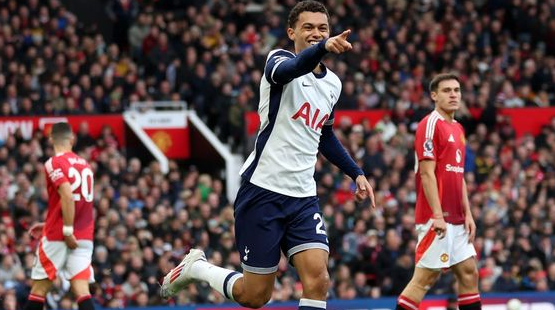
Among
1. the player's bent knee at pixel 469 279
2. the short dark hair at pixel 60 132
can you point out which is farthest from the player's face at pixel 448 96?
the short dark hair at pixel 60 132

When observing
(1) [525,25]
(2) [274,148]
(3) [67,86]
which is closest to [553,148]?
(1) [525,25]

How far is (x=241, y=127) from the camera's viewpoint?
896 inches

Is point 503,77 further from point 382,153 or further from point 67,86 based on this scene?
point 67,86

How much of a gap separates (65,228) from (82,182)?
0.51 meters

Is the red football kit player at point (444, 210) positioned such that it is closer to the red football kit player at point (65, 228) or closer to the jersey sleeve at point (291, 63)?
the jersey sleeve at point (291, 63)

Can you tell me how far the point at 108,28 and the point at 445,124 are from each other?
1504 cm

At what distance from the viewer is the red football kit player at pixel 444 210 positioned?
11.4 meters

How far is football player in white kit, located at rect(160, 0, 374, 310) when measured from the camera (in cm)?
916

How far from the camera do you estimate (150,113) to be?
2259 centimetres

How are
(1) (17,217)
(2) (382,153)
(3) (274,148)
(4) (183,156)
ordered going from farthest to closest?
(4) (183,156) → (2) (382,153) → (1) (17,217) → (3) (274,148)

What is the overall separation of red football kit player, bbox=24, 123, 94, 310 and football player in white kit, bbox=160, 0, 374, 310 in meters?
3.30

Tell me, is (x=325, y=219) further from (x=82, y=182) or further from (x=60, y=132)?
(x=60, y=132)

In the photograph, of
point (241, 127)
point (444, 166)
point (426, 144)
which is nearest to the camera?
point (426, 144)

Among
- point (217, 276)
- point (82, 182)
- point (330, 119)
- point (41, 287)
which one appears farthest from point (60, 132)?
point (330, 119)
